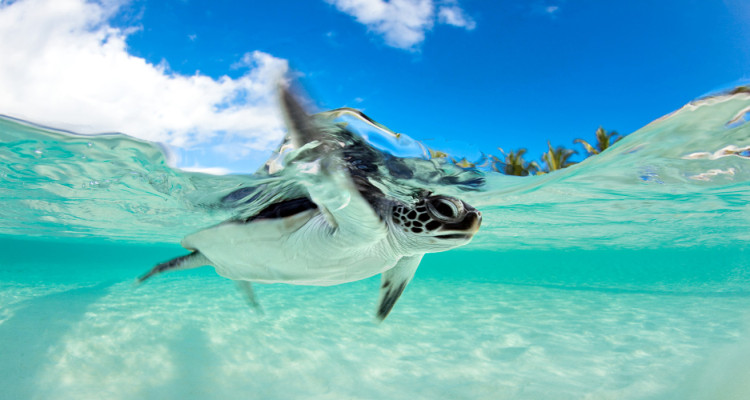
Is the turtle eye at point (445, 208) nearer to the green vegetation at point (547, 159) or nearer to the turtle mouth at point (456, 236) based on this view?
the turtle mouth at point (456, 236)

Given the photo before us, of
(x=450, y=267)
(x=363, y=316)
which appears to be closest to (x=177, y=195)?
A: (x=363, y=316)

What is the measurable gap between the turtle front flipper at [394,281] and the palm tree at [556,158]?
17.5 ft

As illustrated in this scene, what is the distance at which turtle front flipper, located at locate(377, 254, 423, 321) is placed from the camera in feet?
14.4

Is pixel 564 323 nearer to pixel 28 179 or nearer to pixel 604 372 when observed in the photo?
pixel 604 372

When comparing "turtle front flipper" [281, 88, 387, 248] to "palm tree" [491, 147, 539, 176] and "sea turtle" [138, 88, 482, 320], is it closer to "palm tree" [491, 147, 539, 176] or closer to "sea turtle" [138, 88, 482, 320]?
"sea turtle" [138, 88, 482, 320]

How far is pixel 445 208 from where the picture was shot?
3002 millimetres

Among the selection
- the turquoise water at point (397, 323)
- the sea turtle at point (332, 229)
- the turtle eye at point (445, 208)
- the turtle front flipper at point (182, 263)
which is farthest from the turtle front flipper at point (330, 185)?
the turtle front flipper at point (182, 263)

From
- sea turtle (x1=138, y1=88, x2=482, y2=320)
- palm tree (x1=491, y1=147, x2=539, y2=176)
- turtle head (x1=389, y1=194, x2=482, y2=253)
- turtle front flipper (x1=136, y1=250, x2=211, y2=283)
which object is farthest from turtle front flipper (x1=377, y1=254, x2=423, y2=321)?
palm tree (x1=491, y1=147, x2=539, y2=176)

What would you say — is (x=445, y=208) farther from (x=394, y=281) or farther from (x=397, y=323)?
(x=397, y=323)

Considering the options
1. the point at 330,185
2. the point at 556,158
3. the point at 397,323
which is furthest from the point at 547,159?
the point at 330,185

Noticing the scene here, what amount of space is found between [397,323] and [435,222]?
19.6 ft

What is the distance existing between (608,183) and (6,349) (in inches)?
474

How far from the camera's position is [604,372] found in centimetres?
526

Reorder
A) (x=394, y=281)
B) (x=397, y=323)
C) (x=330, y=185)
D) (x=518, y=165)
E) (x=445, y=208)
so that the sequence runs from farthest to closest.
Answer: (x=397, y=323), (x=518, y=165), (x=394, y=281), (x=445, y=208), (x=330, y=185)
